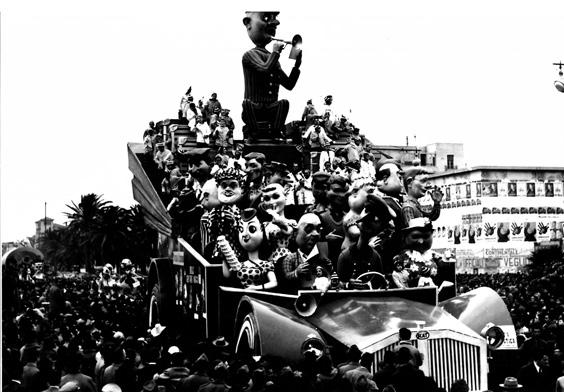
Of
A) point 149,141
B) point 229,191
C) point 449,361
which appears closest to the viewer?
point 449,361

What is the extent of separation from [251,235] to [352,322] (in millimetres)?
2897

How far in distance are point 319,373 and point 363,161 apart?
11.7 m

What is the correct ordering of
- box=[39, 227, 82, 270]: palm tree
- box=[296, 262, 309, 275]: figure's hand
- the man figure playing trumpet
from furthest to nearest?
1. box=[39, 227, 82, 270]: palm tree
2. the man figure playing trumpet
3. box=[296, 262, 309, 275]: figure's hand

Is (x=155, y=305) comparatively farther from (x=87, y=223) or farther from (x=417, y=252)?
(x=87, y=223)

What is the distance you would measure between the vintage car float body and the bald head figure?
113 centimetres

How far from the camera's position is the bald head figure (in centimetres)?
1522

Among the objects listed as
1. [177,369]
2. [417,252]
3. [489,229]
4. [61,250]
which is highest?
[489,229]

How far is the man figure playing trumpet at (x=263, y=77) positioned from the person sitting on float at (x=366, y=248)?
5.39m

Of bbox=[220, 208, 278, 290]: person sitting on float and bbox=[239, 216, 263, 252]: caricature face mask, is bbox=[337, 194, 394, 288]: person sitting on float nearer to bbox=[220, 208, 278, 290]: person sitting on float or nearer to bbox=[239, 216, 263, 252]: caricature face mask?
bbox=[220, 208, 278, 290]: person sitting on float

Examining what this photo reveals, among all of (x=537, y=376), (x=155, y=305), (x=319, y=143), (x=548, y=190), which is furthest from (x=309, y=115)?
(x=548, y=190)

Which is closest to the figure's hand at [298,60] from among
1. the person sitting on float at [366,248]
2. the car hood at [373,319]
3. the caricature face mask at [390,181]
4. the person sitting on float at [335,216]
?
the caricature face mask at [390,181]

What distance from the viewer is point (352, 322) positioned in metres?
13.3

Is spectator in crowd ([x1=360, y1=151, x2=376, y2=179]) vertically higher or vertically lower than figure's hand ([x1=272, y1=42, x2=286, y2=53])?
lower

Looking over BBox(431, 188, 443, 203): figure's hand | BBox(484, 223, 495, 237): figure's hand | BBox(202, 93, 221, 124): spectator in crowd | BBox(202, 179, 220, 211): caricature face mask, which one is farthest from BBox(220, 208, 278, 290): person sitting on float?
BBox(484, 223, 495, 237): figure's hand
